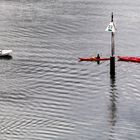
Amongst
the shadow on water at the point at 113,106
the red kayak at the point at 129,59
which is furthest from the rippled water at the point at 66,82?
the red kayak at the point at 129,59

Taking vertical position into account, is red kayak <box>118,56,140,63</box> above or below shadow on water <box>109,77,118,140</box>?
above

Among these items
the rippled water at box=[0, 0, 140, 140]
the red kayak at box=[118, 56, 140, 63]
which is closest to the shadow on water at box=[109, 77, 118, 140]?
the rippled water at box=[0, 0, 140, 140]

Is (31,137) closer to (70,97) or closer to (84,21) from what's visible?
(70,97)

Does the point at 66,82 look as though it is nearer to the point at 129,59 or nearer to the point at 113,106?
the point at 113,106

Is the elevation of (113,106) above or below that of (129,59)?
below

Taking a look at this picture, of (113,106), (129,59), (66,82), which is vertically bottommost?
(113,106)

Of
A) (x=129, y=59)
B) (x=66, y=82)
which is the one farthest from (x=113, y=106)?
(x=129, y=59)

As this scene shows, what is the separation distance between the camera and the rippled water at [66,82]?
218 feet

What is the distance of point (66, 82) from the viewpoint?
285 ft

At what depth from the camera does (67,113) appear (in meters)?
72.1

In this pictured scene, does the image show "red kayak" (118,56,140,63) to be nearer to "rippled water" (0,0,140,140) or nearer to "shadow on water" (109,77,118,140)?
"rippled water" (0,0,140,140)

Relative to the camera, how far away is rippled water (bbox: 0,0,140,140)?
218 ft

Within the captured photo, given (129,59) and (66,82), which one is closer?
(66,82)

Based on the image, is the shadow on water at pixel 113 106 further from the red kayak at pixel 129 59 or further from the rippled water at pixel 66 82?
the red kayak at pixel 129 59
